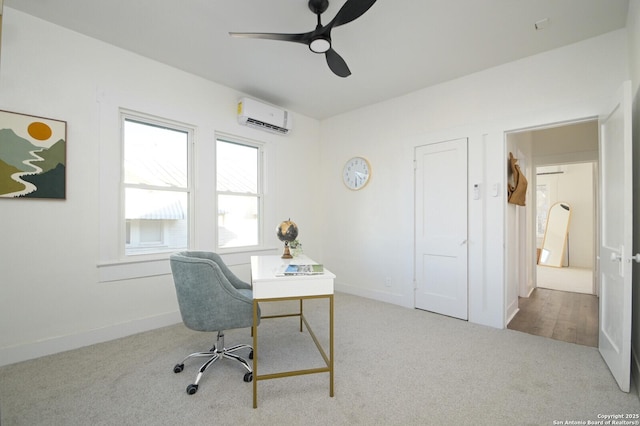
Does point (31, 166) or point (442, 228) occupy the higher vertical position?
point (31, 166)

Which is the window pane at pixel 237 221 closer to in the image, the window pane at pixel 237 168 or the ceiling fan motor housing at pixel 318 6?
the window pane at pixel 237 168

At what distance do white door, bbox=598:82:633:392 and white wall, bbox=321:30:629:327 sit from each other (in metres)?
0.62

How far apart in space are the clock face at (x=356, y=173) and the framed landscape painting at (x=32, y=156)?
134 inches

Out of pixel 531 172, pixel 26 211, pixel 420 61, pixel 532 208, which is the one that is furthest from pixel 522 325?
pixel 26 211

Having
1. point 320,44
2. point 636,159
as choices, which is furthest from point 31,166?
point 636,159

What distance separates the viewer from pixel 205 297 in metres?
2.06

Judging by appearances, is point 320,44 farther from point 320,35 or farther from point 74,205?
point 74,205

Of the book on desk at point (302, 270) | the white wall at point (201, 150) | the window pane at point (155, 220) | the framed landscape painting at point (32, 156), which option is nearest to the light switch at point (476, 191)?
the white wall at point (201, 150)

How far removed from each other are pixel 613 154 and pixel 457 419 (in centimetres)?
219

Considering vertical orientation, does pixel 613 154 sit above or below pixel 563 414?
above

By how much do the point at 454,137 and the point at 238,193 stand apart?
2.85 m

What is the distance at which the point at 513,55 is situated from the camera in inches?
117

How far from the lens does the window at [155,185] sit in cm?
308

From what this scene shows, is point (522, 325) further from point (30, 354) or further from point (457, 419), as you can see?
point (30, 354)
